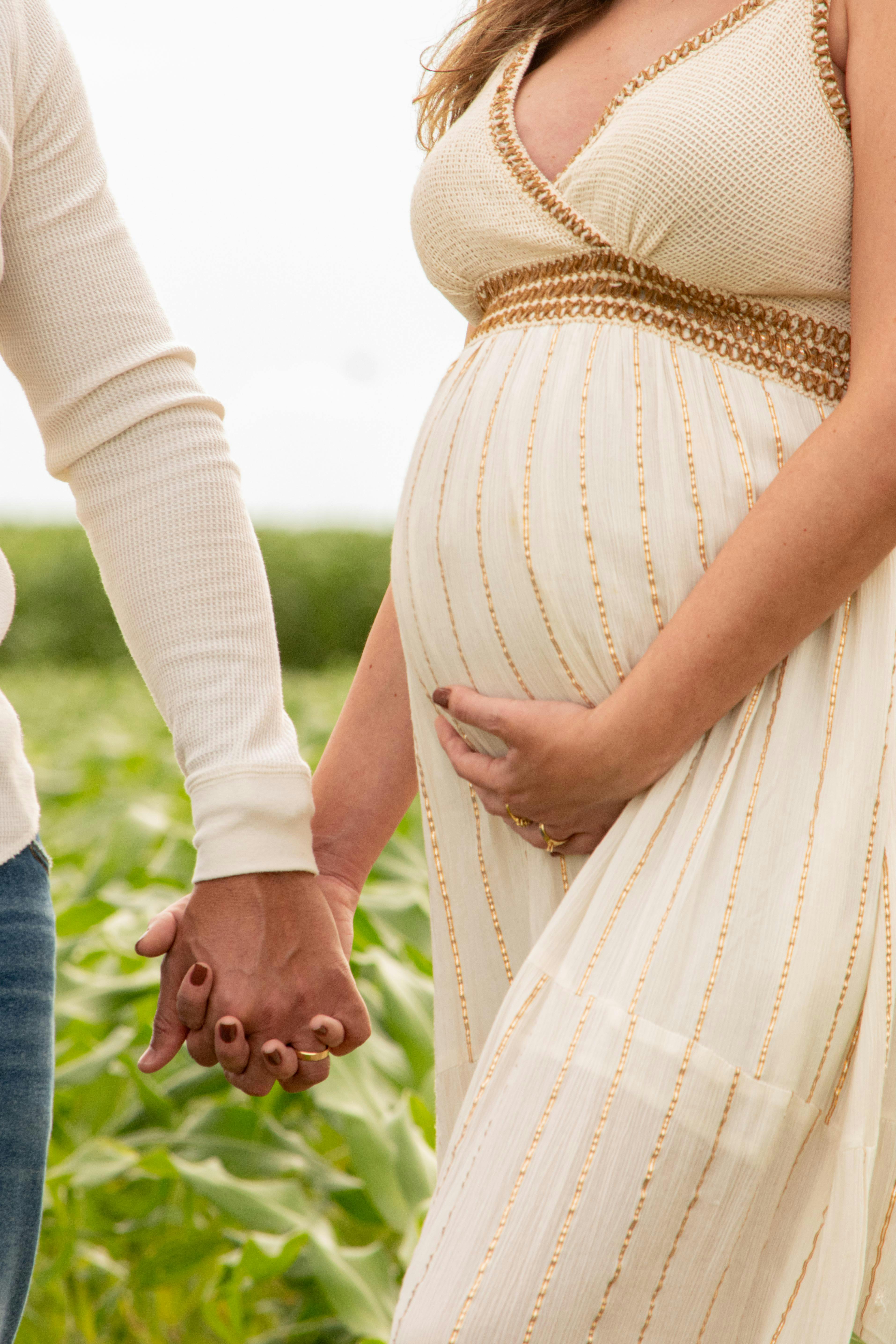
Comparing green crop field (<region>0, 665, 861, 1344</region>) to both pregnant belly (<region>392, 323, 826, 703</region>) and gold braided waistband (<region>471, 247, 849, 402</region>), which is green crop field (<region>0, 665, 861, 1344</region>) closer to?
pregnant belly (<region>392, 323, 826, 703</region>)

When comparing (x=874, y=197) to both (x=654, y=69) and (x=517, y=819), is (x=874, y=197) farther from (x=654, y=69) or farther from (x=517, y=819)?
(x=517, y=819)

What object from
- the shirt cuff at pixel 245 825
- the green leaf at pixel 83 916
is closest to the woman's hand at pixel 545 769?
the shirt cuff at pixel 245 825

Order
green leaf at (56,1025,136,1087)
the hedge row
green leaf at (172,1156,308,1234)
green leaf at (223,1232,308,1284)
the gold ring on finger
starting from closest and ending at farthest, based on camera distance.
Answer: the gold ring on finger, green leaf at (223,1232,308,1284), green leaf at (172,1156,308,1234), green leaf at (56,1025,136,1087), the hedge row

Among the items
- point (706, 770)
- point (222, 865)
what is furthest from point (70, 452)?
point (706, 770)

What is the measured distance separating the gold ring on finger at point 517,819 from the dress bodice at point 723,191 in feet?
1.39

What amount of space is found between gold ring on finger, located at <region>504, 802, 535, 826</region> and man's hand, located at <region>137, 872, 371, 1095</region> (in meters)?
0.24

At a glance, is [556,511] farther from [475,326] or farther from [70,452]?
[70,452]

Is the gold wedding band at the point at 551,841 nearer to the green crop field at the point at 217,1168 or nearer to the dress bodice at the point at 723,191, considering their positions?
the dress bodice at the point at 723,191

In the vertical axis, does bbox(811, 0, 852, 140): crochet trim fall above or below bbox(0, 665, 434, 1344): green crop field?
above

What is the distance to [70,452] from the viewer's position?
124cm

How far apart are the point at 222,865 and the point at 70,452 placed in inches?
16.1

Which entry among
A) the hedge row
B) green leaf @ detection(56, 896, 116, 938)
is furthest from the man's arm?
the hedge row

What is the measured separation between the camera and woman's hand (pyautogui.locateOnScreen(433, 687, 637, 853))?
1042 mm

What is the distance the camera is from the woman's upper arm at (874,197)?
0.97 m
